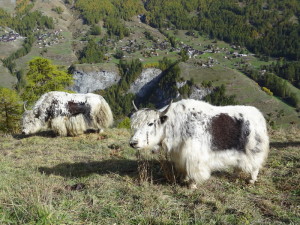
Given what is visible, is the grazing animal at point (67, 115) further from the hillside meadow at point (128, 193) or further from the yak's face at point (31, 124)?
the hillside meadow at point (128, 193)

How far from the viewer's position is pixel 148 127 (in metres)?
5.32

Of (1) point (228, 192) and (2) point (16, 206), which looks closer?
(2) point (16, 206)

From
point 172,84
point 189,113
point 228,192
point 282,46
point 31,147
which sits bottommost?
point 172,84

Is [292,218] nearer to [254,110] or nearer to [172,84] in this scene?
[254,110]

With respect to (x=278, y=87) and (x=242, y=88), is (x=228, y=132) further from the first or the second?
(x=278, y=87)

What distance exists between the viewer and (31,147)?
9469mm

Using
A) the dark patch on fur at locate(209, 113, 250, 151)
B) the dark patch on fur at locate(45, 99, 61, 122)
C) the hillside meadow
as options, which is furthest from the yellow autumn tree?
the dark patch on fur at locate(209, 113, 250, 151)

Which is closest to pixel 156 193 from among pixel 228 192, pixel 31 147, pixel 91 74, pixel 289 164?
pixel 228 192

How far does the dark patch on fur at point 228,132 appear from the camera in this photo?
213 inches

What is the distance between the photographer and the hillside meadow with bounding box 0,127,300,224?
3.91m

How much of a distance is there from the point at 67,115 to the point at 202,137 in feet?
26.8

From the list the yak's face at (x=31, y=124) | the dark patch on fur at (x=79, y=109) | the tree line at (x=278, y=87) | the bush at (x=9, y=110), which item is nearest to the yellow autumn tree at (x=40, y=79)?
the bush at (x=9, y=110)

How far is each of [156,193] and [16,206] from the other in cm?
248

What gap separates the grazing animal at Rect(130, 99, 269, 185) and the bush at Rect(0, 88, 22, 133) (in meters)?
23.7
